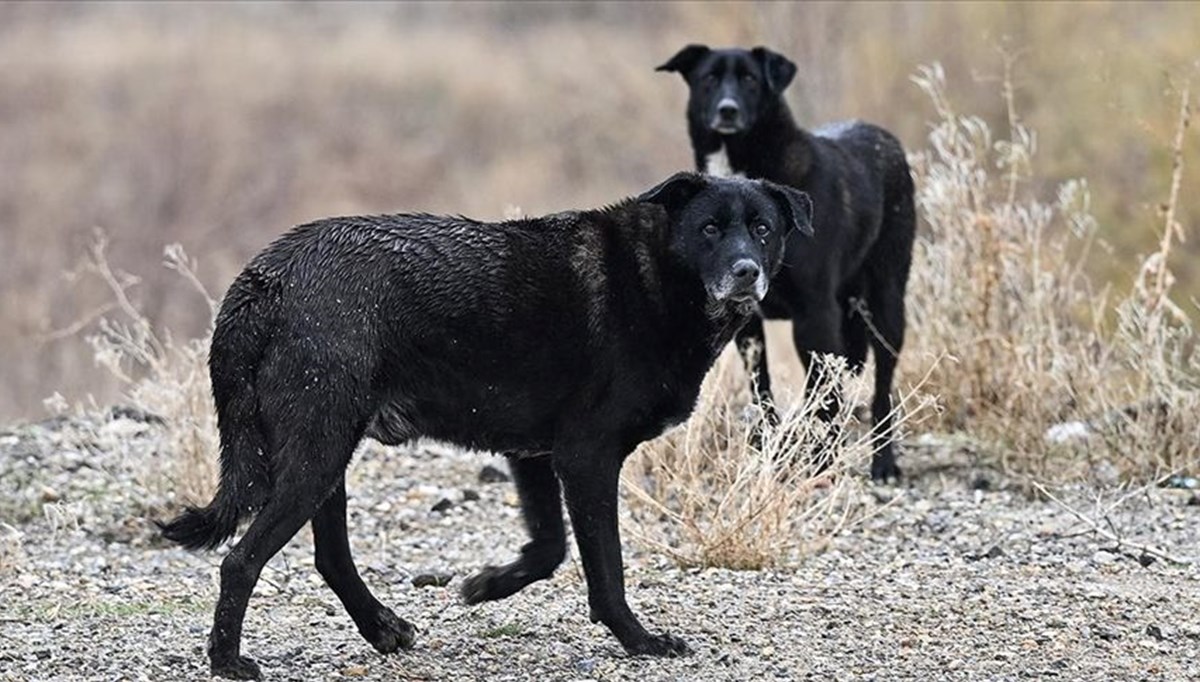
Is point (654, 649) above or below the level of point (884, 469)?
above

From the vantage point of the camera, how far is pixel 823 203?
10.1 meters

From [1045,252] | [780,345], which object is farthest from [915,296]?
[780,345]

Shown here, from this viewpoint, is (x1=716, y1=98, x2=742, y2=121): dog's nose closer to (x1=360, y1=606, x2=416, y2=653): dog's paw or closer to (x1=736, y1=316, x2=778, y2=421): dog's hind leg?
(x1=736, y1=316, x2=778, y2=421): dog's hind leg

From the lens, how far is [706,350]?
23.1 ft

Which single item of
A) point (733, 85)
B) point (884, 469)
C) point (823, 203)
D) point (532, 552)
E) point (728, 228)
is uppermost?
point (733, 85)

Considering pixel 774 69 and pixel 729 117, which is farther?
pixel 774 69

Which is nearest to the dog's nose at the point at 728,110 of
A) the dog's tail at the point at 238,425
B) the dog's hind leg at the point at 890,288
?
the dog's hind leg at the point at 890,288

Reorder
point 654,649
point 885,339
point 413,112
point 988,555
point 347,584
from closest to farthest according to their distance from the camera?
1. point 654,649
2. point 347,584
3. point 988,555
4. point 885,339
5. point 413,112

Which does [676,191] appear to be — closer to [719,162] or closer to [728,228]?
[728,228]

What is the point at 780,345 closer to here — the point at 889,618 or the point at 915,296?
the point at 915,296

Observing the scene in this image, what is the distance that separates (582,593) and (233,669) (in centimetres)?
184

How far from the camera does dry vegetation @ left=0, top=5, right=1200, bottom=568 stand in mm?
9695

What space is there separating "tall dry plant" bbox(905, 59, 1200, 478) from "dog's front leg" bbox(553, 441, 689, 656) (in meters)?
3.81

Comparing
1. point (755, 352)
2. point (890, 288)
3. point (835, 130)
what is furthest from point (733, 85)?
point (890, 288)
